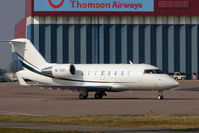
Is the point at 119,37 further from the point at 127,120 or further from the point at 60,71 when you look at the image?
the point at 127,120

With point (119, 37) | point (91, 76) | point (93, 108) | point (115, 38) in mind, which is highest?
point (119, 37)

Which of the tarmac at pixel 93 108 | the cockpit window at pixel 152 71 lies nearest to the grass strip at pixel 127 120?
the tarmac at pixel 93 108

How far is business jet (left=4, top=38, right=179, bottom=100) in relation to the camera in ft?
144

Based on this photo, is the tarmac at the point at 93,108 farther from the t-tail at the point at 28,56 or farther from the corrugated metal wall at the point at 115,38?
the corrugated metal wall at the point at 115,38

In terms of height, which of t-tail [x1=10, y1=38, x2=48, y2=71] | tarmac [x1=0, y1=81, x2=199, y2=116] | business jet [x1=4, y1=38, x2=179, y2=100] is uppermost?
t-tail [x1=10, y1=38, x2=48, y2=71]

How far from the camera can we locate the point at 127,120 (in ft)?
82.6

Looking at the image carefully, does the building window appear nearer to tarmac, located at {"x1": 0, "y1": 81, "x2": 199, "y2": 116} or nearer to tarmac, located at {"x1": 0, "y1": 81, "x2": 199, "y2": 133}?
tarmac, located at {"x1": 0, "y1": 81, "x2": 199, "y2": 116}

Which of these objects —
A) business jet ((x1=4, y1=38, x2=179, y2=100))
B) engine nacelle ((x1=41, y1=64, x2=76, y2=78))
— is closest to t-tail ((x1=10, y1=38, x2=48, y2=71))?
business jet ((x1=4, y1=38, x2=179, y2=100))

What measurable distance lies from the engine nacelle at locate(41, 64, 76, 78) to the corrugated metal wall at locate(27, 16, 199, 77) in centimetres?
6572

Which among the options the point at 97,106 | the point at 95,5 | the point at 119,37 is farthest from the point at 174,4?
the point at 97,106

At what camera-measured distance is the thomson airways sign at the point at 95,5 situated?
108500mm

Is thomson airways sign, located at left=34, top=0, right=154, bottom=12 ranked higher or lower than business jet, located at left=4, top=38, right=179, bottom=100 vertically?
higher

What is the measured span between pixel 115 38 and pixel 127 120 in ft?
288

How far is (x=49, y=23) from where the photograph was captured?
369ft
